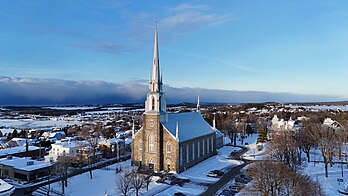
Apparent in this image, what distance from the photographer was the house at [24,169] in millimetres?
38844

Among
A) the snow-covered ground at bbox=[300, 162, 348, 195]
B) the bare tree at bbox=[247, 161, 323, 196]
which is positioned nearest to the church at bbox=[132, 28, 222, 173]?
the snow-covered ground at bbox=[300, 162, 348, 195]

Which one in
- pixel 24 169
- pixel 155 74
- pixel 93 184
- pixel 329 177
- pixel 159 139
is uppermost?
pixel 155 74

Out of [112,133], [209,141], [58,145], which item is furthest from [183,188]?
[112,133]

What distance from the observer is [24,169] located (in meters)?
38.9

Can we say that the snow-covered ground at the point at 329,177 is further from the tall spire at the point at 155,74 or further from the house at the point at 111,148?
the house at the point at 111,148

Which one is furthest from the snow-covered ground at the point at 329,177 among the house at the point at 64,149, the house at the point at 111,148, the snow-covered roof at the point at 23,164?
the house at the point at 64,149

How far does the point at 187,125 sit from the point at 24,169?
23205mm

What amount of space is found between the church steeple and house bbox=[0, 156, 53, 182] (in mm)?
15883

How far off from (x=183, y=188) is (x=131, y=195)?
19.9 ft

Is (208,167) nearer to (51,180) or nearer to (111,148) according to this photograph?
(111,148)

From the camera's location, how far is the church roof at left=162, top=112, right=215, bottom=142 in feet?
137

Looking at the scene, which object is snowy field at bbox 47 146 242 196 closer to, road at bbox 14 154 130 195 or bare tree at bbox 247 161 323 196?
road at bbox 14 154 130 195

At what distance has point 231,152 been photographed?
57156mm

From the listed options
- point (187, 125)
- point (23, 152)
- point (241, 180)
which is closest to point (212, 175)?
point (241, 180)
